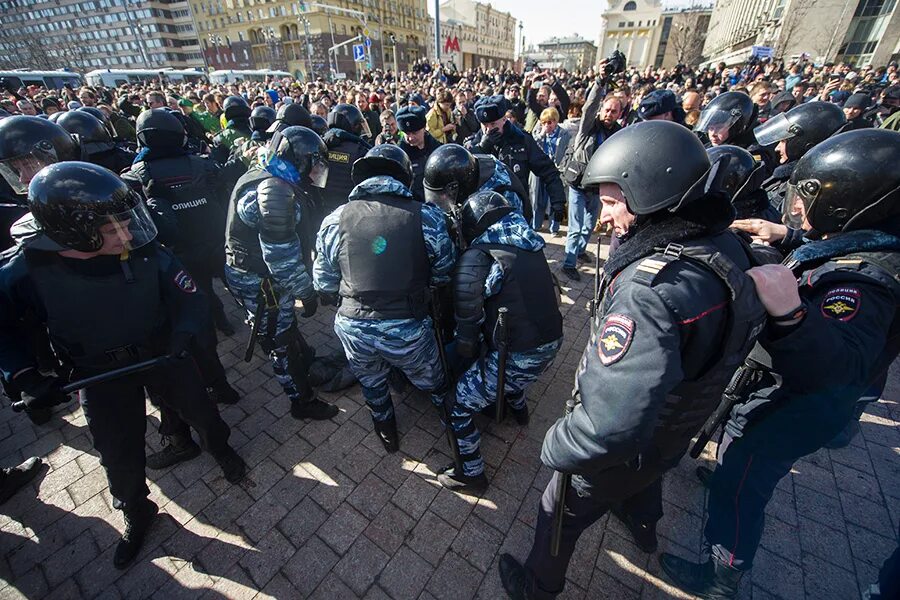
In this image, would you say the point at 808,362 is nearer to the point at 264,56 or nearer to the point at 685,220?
the point at 685,220

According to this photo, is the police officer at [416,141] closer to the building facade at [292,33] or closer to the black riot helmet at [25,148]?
the black riot helmet at [25,148]

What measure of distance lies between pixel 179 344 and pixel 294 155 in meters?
1.73

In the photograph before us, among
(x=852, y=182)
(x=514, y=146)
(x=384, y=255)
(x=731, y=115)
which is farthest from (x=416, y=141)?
(x=852, y=182)

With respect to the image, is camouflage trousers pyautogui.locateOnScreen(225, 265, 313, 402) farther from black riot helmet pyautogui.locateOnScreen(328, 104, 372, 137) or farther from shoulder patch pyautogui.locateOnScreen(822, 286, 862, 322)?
shoulder patch pyautogui.locateOnScreen(822, 286, 862, 322)

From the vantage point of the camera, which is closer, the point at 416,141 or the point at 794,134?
the point at 794,134

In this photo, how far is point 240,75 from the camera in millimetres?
36125

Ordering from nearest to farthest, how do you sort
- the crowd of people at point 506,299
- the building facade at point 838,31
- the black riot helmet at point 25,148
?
the crowd of people at point 506,299
the black riot helmet at point 25,148
the building facade at point 838,31

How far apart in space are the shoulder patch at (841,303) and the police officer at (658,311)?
0.47 metres

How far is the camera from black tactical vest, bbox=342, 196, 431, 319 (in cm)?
246

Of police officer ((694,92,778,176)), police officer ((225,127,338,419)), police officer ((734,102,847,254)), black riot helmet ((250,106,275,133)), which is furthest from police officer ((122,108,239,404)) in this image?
police officer ((694,92,778,176))

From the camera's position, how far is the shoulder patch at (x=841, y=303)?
5.18ft

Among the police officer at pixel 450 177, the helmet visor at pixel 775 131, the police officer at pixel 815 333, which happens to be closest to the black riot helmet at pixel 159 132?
the police officer at pixel 450 177

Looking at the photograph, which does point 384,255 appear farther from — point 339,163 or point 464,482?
point 339,163

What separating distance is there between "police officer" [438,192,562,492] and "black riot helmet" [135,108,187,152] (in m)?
3.24
